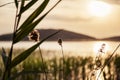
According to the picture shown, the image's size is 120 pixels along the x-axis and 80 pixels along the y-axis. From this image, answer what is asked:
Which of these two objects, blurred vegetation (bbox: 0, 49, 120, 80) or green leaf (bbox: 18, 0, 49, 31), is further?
blurred vegetation (bbox: 0, 49, 120, 80)

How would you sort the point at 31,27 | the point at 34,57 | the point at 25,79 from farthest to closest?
the point at 34,57 < the point at 25,79 < the point at 31,27

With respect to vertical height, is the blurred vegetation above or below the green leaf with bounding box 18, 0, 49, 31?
below

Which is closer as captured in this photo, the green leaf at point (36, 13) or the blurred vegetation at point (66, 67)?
the green leaf at point (36, 13)

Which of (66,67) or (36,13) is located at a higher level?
(36,13)

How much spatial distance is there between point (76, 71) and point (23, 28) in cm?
396

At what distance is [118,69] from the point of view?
611 cm

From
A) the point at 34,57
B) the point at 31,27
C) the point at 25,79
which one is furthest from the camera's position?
the point at 34,57

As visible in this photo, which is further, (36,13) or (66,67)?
(66,67)

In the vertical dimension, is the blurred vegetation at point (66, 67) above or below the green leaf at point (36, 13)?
below

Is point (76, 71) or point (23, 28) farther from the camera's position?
point (76, 71)

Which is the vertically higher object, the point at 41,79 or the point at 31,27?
the point at 31,27

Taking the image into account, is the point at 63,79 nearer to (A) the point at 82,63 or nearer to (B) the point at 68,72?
(B) the point at 68,72

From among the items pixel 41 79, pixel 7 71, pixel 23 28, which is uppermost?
pixel 23 28

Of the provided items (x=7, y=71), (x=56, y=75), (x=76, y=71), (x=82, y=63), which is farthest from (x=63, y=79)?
(x=7, y=71)
